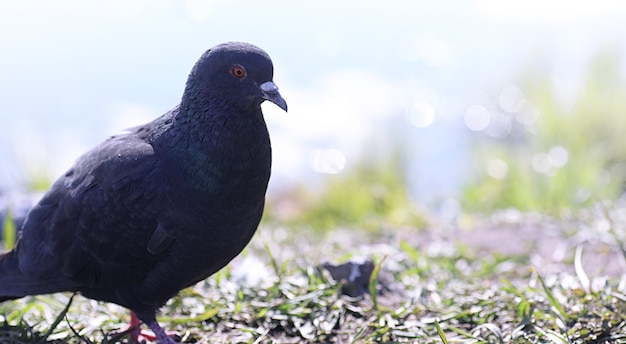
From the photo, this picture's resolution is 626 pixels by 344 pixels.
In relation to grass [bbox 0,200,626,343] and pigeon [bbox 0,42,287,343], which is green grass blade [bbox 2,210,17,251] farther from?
pigeon [bbox 0,42,287,343]

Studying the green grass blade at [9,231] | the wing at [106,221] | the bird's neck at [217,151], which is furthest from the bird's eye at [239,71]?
the green grass blade at [9,231]

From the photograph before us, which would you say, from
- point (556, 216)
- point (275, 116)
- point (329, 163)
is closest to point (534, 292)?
point (556, 216)

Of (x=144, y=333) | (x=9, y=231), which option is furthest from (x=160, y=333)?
(x=9, y=231)

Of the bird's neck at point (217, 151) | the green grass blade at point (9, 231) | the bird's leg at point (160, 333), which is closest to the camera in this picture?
the bird's neck at point (217, 151)

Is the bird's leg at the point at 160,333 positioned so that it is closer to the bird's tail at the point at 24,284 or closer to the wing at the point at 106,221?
the wing at the point at 106,221

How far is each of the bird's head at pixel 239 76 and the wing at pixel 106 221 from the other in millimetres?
385

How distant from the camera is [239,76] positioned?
3281 millimetres

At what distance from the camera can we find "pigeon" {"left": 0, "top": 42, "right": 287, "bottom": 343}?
3.24 meters

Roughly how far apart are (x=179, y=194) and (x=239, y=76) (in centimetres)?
53

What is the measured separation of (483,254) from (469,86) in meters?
6.29

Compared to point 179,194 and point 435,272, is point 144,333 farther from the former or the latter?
point 435,272

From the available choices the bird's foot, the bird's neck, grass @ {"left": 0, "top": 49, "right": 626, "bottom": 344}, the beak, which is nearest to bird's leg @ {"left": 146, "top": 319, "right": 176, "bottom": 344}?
the bird's foot

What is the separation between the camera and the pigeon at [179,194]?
324 cm

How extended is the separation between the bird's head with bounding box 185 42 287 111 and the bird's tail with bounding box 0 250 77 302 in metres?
1.07
